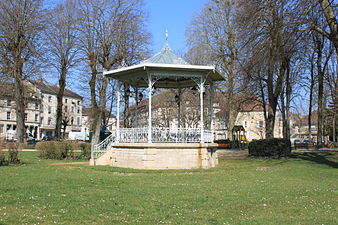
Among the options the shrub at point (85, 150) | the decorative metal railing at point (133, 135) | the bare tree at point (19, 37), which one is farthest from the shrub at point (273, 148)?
the bare tree at point (19, 37)

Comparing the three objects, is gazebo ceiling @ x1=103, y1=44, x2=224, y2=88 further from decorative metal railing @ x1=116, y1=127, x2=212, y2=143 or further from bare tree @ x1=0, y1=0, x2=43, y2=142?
bare tree @ x1=0, y1=0, x2=43, y2=142

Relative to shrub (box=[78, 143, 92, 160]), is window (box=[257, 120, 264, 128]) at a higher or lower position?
higher

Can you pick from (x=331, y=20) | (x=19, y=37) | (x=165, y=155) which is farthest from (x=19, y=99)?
(x=331, y=20)

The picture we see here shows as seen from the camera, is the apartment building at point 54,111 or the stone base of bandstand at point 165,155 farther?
the apartment building at point 54,111

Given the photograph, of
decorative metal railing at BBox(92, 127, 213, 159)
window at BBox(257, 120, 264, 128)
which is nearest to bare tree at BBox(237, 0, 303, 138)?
decorative metal railing at BBox(92, 127, 213, 159)

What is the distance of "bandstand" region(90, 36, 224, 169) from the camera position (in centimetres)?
1730

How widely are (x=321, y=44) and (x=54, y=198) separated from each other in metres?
27.1

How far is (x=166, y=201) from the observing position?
8.68 metres

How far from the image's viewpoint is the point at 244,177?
14.1 m

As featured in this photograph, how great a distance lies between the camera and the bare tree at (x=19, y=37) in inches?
1174

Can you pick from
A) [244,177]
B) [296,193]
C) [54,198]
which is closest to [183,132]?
[244,177]

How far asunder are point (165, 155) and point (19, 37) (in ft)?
66.3

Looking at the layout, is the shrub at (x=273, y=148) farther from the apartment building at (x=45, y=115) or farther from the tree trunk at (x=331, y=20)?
the apartment building at (x=45, y=115)

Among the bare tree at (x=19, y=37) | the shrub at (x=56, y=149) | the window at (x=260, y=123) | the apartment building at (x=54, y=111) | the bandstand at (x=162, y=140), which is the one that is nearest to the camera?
the bandstand at (x=162, y=140)
